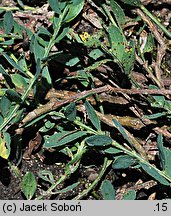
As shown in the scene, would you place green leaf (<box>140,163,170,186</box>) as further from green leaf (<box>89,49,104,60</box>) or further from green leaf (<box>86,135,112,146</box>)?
A: green leaf (<box>89,49,104,60</box>)

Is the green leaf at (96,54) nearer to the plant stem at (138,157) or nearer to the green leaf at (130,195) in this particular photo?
the plant stem at (138,157)

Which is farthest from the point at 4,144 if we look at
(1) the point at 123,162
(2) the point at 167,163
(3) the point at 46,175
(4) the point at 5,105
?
(2) the point at 167,163

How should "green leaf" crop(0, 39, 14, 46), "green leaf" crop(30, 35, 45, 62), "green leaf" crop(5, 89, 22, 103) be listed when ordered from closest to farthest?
"green leaf" crop(5, 89, 22, 103)
"green leaf" crop(30, 35, 45, 62)
"green leaf" crop(0, 39, 14, 46)

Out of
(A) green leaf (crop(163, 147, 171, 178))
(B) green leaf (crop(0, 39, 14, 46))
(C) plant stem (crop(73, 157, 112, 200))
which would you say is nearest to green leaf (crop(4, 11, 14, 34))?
(B) green leaf (crop(0, 39, 14, 46))

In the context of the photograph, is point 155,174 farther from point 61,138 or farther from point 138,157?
point 61,138

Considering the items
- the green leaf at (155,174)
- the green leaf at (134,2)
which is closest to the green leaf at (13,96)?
the green leaf at (155,174)

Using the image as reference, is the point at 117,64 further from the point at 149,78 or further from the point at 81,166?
the point at 81,166
